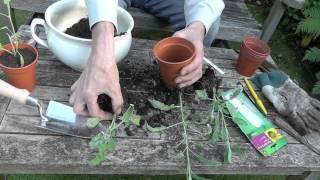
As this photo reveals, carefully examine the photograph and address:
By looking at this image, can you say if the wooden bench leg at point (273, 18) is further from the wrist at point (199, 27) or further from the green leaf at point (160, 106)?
the green leaf at point (160, 106)

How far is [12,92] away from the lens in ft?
4.01

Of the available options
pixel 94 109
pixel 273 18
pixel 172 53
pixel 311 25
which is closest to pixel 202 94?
pixel 172 53

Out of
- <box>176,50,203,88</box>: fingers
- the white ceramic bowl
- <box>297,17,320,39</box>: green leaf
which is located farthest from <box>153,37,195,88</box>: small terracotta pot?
<box>297,17,320,39</box>: green leaf

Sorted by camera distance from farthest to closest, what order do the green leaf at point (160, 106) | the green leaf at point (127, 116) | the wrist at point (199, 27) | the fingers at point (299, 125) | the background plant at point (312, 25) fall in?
the background plant at point (312, 25)
the wrist at point (199, 27)
the fingers at point (299, 125)
the green leaf at point (160, 106)
the green leaf at point (127, 116)

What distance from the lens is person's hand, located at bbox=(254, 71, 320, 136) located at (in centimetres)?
149

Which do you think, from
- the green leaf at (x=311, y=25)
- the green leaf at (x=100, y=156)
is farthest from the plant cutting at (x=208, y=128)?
the green leaf at (x=311, y=25)

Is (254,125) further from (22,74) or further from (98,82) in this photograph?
(22,74)

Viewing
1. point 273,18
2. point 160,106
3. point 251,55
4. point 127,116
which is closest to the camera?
point 127,116

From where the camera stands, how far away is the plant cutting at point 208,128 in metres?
1.30

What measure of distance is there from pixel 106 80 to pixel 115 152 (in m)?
0.25

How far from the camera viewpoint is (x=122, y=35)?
1436 mm

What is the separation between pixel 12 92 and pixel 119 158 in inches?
16.7

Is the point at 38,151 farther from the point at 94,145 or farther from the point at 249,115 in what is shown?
the point at 249,115

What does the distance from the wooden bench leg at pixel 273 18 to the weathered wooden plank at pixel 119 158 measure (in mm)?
1253
